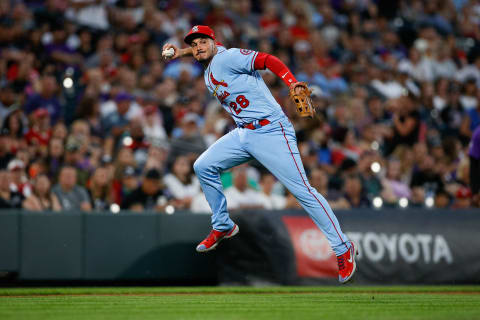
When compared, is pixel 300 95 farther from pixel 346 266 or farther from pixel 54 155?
pixel 54 155

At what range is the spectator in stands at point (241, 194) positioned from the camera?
1045 centimetres

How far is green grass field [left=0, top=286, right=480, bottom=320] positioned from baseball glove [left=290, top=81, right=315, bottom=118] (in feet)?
5.44

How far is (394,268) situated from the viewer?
953 centimetres

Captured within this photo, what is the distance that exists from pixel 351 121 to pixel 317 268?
226 inches

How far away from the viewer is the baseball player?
6719 mm

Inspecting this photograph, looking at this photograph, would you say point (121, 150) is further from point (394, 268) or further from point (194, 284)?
point (394, 268)

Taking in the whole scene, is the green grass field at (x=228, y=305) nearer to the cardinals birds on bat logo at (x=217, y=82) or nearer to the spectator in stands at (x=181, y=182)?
Result: the cardinals birds on bat logo at (x=217, y=82)

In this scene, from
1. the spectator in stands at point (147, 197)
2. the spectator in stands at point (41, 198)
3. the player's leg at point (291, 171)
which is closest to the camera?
the player's leg at point (291, 171)

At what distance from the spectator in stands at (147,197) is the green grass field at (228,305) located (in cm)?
210

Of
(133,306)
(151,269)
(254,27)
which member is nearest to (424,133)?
(254,27)

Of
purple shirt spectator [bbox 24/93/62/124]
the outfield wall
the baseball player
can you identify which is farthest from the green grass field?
purple shirt spectator [bbox 24/93/62/124]

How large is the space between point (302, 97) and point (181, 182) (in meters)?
5.13

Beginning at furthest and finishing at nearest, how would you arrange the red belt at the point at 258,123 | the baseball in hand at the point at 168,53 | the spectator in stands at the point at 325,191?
the spectator in stands at the point at 325,191, the baseball in hand at the point at 168,53, the red belt at the point at 258,123

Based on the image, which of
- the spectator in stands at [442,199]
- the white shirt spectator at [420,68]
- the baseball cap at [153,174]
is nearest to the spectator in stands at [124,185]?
the baseball cap at [153,174]
